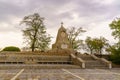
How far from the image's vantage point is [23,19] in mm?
47625

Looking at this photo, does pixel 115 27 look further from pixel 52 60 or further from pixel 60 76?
pixel 60 76

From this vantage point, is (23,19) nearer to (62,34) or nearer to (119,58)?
(62,34)

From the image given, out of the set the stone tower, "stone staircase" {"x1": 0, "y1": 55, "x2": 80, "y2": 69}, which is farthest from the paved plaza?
the stone tower

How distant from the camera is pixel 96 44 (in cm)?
5478

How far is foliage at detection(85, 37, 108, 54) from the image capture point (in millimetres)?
54875

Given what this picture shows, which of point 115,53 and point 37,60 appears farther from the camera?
point 115,53

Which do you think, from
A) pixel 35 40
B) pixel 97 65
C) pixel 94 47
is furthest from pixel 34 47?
pixel 97 65

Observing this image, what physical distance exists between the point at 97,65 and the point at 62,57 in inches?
269

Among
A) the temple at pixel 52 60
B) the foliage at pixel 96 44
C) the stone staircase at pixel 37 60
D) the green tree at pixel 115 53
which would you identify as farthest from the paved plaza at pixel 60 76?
the foliage at pixel 96 44

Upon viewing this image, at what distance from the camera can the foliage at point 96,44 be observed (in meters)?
54.9

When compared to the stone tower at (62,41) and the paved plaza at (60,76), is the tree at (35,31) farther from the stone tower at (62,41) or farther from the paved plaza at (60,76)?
the paved plaza at (60,76)

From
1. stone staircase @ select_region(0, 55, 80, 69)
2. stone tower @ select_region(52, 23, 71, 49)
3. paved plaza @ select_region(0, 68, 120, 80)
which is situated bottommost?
paved plaza @ select_region(0, 68, 120, 80)

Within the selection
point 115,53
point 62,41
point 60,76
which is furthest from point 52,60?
point 60,76

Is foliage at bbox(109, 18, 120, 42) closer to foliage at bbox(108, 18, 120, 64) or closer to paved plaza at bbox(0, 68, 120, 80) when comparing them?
foliage at bbox(108, 18, 120, 64)
